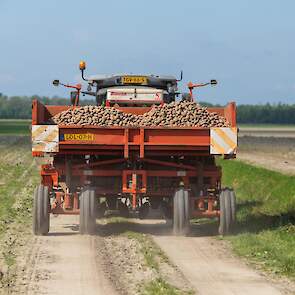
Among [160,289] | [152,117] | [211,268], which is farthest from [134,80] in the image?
[160,289]

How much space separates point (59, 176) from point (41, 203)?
72 centimetres

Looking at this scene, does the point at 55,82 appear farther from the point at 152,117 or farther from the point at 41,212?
the point at 41,212

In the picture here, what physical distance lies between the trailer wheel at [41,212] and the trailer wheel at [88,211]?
62cm

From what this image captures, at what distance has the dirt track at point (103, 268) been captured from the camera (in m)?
9.77

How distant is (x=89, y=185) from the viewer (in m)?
14.8

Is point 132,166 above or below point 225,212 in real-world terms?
above

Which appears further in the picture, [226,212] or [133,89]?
[133,89]

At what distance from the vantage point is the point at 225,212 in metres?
14.6

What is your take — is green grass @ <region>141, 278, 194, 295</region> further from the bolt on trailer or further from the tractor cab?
the tractor cab

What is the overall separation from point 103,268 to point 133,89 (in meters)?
6.41

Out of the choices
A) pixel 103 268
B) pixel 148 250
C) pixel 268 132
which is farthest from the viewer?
pixel 268 132

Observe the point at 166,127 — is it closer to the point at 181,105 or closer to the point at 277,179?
the point at 181,105

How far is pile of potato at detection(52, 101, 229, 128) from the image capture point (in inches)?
575

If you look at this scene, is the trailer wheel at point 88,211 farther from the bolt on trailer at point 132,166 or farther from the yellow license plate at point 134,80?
the yellow license plate at point 134,80
